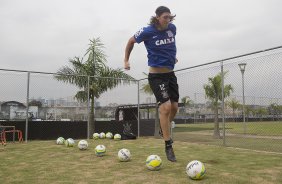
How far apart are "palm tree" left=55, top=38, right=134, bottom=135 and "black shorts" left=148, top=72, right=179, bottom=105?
286 inches

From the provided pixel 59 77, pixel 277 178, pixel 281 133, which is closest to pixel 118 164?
pixel 277 178

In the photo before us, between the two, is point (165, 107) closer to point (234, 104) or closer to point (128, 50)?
point (128, 50)

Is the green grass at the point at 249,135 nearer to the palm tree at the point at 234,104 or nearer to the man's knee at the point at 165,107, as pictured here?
the palm tree at the point at 234,104

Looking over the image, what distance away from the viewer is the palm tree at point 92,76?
11848 millimetres

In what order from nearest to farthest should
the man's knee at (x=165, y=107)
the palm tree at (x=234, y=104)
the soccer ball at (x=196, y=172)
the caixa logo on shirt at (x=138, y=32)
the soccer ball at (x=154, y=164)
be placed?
the soccer ball at (x=196, y=172) < the soccer ball at (x=154, y=164) < the man's knee at (x=165, y=107) < the caixa logo on shirt at (x=138, y=32) < the palm tree at (x=234, y=104)

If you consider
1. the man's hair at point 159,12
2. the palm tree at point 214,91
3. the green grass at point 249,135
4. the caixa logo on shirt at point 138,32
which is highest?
the man's hair at point 159,12

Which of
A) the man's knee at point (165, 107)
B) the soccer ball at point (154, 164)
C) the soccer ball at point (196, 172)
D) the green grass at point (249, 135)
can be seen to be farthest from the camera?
→ the green grass at point (249, 135)

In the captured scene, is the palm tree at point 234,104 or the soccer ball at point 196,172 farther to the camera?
the palm tree at point 234,104

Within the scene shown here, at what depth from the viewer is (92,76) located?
11922 mm

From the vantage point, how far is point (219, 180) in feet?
10.9

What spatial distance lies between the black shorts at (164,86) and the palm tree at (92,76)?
727 cm

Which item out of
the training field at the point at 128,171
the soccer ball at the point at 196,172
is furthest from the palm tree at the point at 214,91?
the soccer ball at the point at 196,172

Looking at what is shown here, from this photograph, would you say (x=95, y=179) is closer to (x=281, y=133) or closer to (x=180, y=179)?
(x=180, y=179)

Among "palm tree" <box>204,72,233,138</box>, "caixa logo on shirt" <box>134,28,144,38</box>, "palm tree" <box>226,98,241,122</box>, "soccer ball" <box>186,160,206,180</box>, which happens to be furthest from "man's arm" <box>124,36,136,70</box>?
"palm tree" <box>226,98,241,122</box>
